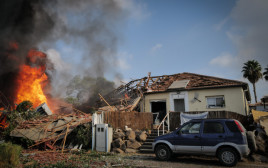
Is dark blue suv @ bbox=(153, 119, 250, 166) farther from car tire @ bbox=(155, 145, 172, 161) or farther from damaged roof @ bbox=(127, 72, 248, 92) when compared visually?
damaged roof @ bbox=(127, 72, 248, 92)

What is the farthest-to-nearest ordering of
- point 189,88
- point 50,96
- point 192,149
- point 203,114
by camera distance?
1. point 50,96
2. point 189,88
3. point 203,114
4. point 192,149

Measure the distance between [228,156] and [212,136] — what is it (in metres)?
0.96

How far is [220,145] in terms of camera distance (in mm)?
7363

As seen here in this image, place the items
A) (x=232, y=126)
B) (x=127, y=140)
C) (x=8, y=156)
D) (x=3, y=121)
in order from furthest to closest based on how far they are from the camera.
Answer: (x=3, y=121)
(x=127, y=140)
(x=232, y=126)
(x=8, y=156)

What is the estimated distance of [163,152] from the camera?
861 cm

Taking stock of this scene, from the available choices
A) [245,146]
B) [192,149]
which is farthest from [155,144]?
[245,146]

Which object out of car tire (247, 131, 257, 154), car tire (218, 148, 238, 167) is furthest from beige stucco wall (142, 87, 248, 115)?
car tire (218, 148, 238, 167)

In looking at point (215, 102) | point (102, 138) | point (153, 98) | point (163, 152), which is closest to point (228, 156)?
point (163, 152)

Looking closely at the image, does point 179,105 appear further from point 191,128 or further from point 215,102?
point 191,128

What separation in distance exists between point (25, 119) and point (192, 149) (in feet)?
48.1

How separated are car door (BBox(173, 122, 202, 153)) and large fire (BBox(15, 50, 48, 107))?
60.2 ft

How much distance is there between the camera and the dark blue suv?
7176 millimetres

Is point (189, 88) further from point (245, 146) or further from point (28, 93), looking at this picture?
point (28, 93)

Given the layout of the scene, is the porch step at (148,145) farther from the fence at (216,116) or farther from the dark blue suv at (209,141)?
the dark blue suv at (209,141)
